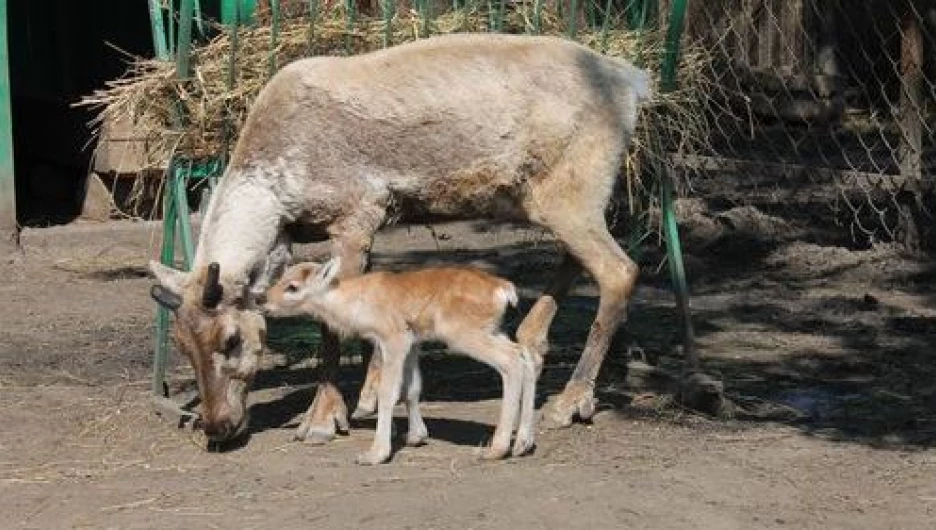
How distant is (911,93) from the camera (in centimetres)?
1052

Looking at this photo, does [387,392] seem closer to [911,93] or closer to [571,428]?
[571,428]

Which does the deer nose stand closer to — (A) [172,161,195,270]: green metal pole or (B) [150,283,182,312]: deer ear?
(B) [150,283,182,312]: deer ear

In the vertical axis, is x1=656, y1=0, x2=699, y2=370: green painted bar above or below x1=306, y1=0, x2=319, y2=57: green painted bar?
below

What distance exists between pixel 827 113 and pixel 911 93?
2.58 m

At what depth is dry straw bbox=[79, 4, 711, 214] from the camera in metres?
7.64

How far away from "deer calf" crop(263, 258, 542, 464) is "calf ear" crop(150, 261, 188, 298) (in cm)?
38

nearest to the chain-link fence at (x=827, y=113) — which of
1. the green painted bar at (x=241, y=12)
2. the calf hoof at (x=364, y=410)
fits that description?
the green painted bar at (x=241, y=12)

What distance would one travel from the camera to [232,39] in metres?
7.69

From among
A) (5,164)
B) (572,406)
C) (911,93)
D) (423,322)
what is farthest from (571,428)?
(5,164)

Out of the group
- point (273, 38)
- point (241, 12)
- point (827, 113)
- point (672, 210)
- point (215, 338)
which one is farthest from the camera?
point (827, 113)

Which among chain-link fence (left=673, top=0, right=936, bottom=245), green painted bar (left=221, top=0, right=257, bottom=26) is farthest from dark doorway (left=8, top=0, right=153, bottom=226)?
chain-link fence (left=673, top=0, right=936, bottom=245)

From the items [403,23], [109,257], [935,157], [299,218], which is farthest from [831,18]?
[299,218]

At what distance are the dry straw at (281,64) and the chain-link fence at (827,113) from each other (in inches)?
98.9

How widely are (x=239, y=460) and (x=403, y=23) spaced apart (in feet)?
7.25
